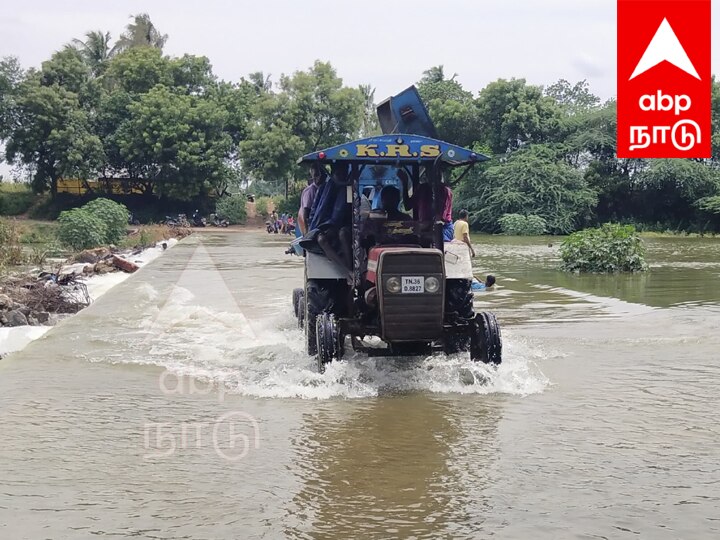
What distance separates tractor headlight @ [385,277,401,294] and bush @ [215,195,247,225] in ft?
152

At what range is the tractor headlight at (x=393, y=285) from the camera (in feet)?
25.3

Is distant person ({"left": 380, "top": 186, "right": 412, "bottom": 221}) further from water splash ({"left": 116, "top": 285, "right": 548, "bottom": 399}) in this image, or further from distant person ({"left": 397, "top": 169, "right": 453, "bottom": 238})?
water splash ({"left": 116, "top": 285, "right": 548, "bottom": 399})

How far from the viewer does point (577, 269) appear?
66.5 feet

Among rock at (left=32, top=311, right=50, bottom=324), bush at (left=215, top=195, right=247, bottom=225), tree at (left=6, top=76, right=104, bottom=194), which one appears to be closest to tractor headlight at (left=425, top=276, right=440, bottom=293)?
rock at (left=32, top=311, right=50, bottom=324)

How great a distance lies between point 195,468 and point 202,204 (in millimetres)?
50296

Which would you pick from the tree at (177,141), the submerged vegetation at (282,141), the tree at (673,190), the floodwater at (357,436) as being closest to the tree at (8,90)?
the submerged vegetation at (282,141)

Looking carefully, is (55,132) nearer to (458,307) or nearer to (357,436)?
(458,307)

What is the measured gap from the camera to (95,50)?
59938mm

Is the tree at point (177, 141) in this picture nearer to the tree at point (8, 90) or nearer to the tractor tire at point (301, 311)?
the tree at point (8, 90)

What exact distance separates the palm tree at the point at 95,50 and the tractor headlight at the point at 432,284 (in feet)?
181

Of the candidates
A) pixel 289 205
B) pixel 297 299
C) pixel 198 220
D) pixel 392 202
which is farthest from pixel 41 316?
pixel 289 205

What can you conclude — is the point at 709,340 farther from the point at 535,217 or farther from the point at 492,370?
the point at 535,217

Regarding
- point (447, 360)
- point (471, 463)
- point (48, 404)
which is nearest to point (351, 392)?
point (447, 360)

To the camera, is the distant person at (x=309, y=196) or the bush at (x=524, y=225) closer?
the distant person at (x=309, y=196)
